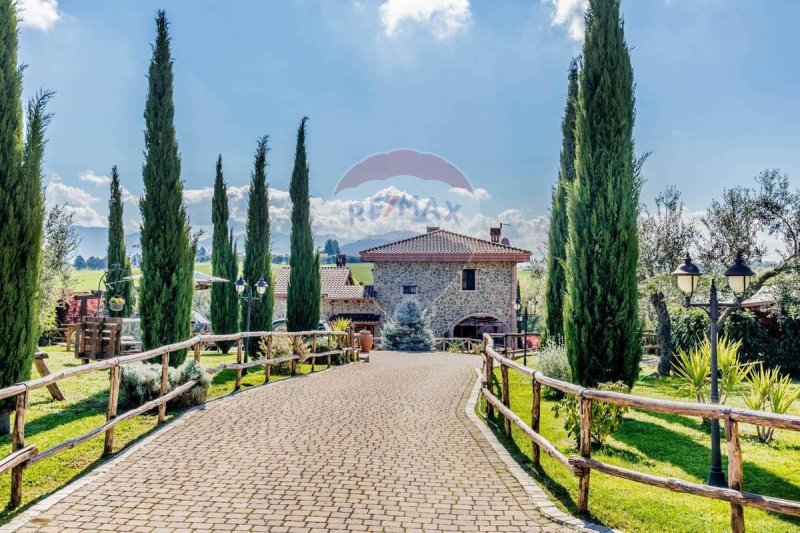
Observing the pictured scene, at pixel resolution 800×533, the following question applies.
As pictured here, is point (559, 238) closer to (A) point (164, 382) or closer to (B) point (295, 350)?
(B) point (295, 350)

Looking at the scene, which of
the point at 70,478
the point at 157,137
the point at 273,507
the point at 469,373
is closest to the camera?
the point at 273,507

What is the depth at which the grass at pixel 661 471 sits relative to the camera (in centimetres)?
457

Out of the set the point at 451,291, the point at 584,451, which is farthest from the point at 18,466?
the point at 451,291

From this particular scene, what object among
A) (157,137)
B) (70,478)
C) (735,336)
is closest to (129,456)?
(70,478)

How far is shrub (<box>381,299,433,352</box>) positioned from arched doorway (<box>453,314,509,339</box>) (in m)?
3.82

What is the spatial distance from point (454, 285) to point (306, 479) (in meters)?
23.8

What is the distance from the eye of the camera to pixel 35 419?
756 centimetres

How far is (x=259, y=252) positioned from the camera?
18250mm

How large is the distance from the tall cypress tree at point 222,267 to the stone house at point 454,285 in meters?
9.12

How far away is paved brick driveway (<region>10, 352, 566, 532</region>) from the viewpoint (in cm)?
418

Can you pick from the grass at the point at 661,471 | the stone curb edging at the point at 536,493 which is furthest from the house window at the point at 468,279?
the stone curb edging at the point at 536,493

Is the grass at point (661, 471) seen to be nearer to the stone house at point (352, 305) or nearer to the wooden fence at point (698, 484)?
the wooden fence at point (698, 484)

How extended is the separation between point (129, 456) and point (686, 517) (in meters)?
5.04

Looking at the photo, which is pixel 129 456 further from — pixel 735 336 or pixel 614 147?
pixel 735 336
